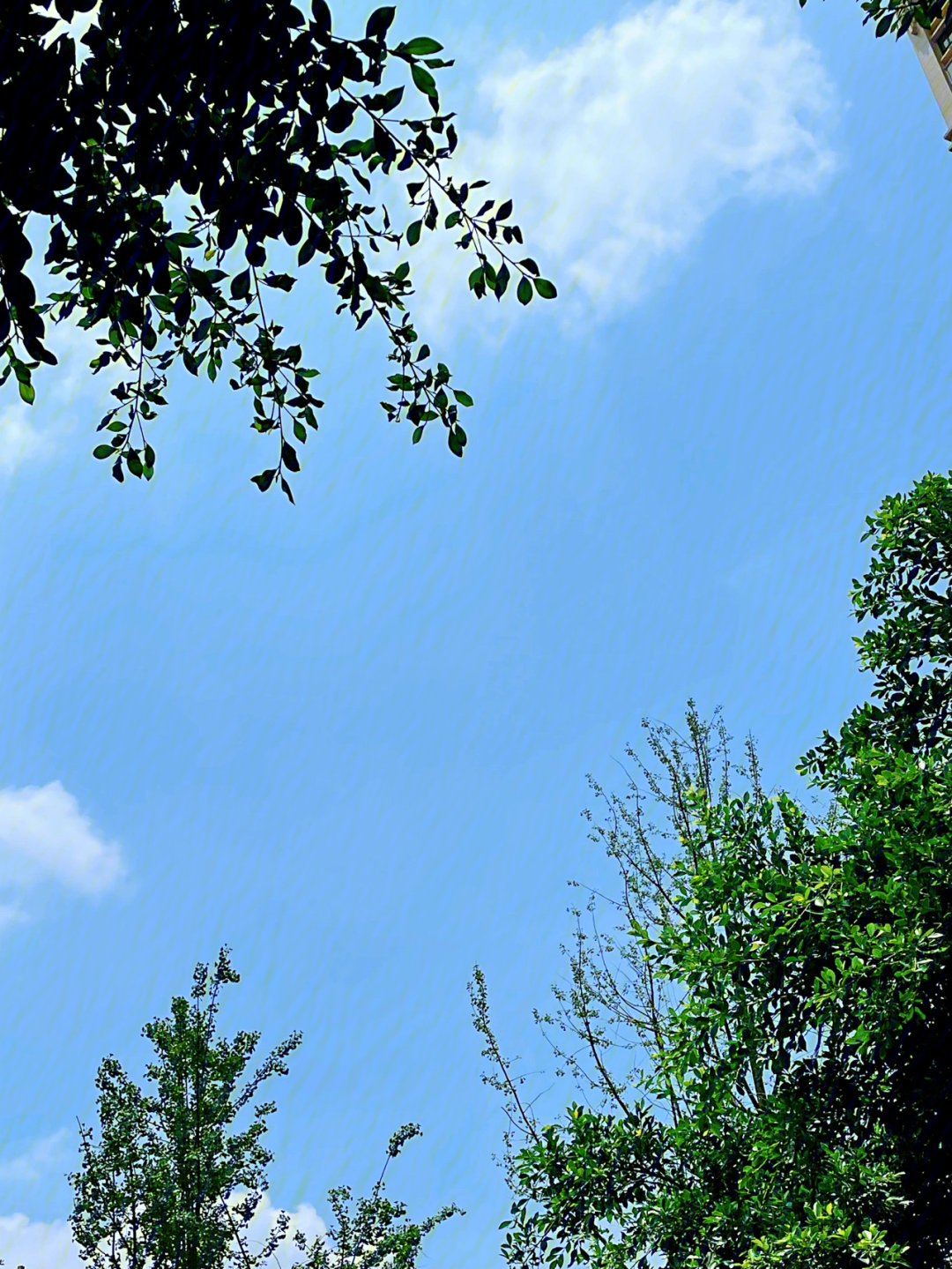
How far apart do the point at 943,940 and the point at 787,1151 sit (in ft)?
6.58

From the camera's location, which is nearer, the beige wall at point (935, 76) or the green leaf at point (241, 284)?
the green leaf at point (241, 284)

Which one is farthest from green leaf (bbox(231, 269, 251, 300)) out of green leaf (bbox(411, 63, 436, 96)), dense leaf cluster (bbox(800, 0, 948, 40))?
dense leaf cluster (bbox(800, 0, 948, 40))

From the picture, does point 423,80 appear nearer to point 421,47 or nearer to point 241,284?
point 421,47

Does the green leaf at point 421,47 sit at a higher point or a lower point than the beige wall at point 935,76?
lower

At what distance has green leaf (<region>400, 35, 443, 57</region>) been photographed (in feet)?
12.0

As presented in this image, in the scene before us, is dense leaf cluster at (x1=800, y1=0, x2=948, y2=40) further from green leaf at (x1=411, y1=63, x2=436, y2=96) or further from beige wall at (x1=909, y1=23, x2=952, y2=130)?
beige wall at (x1=909, y1=23, x2=952, y2=130)

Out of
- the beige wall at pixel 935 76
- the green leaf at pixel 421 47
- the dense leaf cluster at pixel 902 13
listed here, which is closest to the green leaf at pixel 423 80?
the green leaf at pixel 421 47

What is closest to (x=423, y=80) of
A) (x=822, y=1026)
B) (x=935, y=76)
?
(x=822, y=1026)

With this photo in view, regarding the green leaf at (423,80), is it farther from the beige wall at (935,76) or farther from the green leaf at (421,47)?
the beige wall at (935,76)

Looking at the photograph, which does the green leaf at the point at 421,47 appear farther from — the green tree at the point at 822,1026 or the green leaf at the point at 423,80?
the green tree at the point at 822,1026

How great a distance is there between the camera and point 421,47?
12.1 ft

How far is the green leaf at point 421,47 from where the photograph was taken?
3662 millimetres

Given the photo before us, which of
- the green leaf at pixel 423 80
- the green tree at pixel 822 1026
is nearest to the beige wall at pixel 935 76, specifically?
the green tree at pixel 822 1026

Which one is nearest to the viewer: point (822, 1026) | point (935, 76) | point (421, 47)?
point (421, 47)
